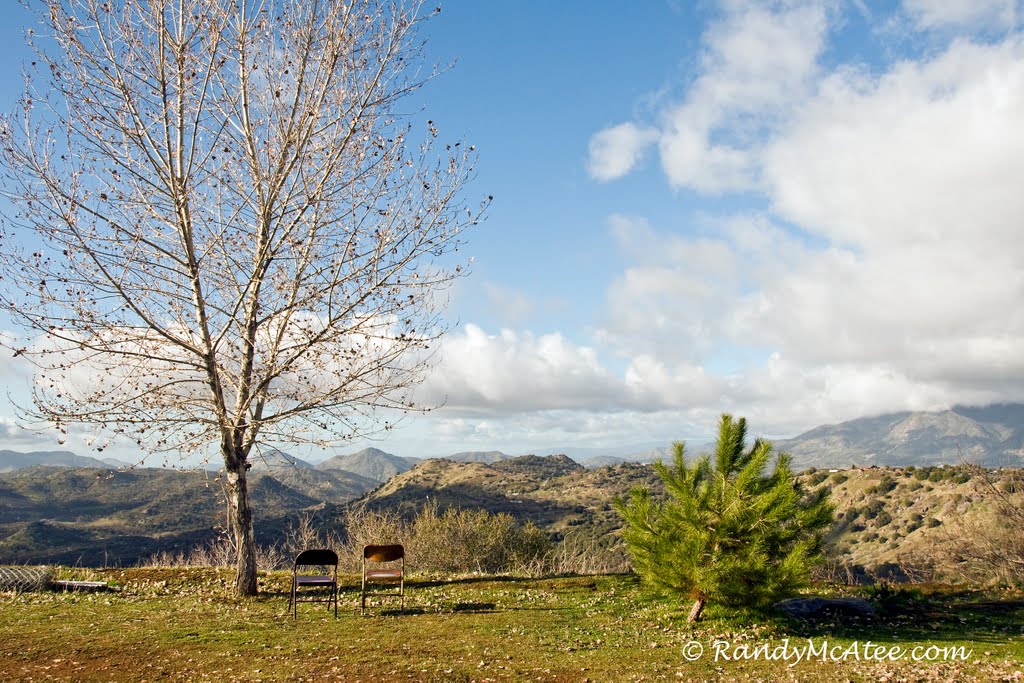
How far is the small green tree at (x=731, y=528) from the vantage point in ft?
32.6

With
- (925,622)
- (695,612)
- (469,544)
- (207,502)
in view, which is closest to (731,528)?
(695,612)

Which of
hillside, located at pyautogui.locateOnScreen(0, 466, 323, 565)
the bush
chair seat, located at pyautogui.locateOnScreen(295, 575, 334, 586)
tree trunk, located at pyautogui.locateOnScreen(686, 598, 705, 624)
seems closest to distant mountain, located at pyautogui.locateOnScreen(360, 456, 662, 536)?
hillside, located at pyautogui.locateOnScreen(0, 466, 323, 565)

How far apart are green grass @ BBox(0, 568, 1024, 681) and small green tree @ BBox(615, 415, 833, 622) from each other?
784 mm

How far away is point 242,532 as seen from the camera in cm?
1412

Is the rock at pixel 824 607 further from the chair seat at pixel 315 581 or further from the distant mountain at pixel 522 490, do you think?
the distant mountain at pixel 522 490

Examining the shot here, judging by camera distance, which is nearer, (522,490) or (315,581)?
(315,581)

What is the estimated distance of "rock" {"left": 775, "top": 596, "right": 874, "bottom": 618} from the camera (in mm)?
11484

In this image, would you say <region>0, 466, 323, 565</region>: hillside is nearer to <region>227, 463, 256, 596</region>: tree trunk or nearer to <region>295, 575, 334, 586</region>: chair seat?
<region>227, 463, 256, 596</region>: tree trunk

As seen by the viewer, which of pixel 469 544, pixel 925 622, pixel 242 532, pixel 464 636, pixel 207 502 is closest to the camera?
pixel 464 636

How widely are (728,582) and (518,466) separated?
14044 centimetres

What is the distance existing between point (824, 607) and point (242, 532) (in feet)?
37.9

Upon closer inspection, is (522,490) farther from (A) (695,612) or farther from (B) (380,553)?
(A) (695,612)

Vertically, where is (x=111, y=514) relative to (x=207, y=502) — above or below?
below

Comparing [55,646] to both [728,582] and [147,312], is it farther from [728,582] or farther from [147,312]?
[728,582]
